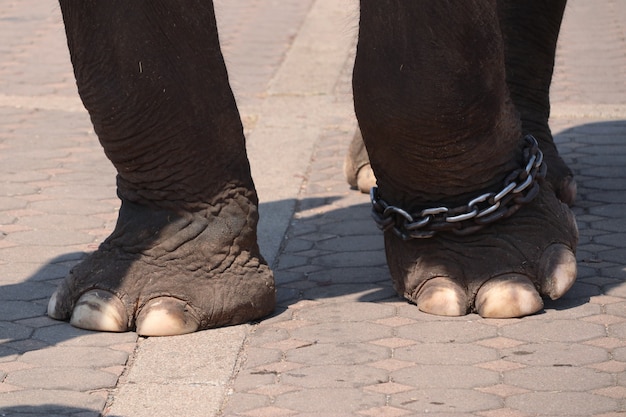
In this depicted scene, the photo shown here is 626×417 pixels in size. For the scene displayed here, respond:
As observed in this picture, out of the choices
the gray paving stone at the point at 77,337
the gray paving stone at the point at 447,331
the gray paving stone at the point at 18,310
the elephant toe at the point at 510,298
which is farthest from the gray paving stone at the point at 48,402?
the elephant toe at the point at 510,298

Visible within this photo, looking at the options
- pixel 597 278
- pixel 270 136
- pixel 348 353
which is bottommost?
pixel 270 136

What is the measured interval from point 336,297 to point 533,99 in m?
1.37

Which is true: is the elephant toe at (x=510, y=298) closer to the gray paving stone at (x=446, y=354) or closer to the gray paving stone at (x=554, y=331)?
the gray paving stone at (x=554, y=331)

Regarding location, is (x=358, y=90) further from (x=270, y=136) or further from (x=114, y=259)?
(x=270, y=136)

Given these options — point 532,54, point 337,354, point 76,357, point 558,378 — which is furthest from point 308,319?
point 532,54

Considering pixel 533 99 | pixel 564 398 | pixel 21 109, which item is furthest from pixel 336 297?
pixel 21 109

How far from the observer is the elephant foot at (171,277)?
341 centimetres

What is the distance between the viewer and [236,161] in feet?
11.6

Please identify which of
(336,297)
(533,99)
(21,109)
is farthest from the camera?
(21,109)

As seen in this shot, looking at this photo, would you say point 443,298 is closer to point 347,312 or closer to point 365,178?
point 347,312

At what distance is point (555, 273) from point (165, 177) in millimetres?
1110

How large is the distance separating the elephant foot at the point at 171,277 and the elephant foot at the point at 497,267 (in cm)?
45

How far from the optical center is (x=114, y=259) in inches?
137

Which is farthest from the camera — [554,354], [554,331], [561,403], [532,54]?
[532,54]
